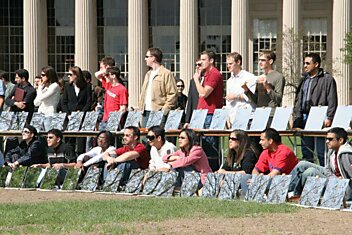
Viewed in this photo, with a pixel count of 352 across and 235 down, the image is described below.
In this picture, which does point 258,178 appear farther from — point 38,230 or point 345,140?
point 38,230

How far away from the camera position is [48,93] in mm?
33250

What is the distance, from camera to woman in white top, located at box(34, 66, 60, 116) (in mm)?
33281

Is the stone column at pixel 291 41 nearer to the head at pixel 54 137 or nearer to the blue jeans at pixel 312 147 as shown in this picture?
the head at pixel 54 137

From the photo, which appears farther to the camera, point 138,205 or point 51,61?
point 51,61

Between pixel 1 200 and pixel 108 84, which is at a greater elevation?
pixel 108 84

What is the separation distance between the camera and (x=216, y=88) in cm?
3039

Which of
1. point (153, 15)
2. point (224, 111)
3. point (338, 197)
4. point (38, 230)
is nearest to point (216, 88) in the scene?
point (224, 111)

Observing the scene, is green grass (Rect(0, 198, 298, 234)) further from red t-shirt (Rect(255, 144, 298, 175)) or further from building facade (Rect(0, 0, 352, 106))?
building facade (Rect(0, 0, 352, 106))

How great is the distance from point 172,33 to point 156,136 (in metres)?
62.0

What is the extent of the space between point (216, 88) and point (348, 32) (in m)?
49.3

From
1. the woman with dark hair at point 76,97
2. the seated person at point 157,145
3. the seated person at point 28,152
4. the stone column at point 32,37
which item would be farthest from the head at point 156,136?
the stone column at point 32,37

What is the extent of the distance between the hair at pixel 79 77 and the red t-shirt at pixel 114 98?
861mm

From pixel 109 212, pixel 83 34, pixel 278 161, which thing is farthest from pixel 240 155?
pixel 83 34

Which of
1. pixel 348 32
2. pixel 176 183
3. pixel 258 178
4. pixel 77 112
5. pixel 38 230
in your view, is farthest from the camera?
pixel 348 32
